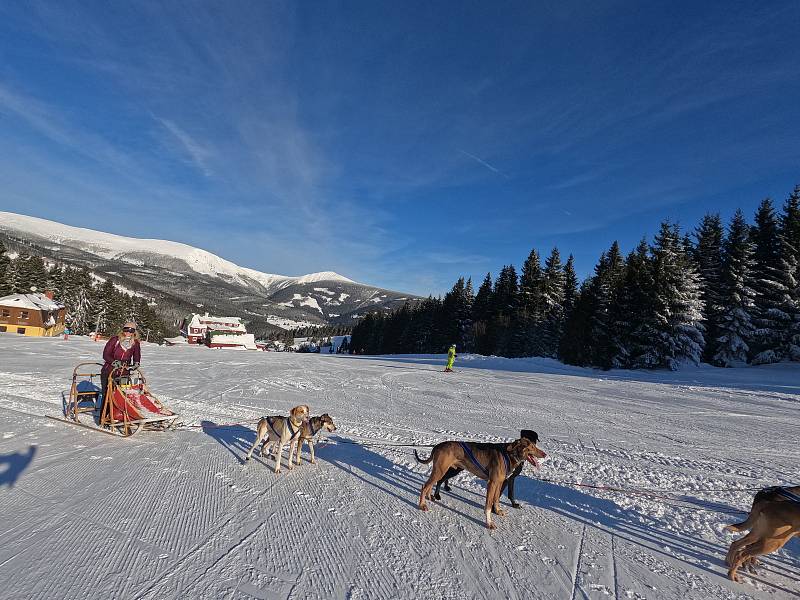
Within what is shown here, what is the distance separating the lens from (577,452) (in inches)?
304

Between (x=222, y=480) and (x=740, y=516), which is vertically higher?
(x=740, y=516)

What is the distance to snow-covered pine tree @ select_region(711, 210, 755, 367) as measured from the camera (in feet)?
94.7

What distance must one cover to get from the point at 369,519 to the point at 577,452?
4991 millimetres

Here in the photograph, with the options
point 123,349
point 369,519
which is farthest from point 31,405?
point 369,519

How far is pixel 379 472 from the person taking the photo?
244 inches

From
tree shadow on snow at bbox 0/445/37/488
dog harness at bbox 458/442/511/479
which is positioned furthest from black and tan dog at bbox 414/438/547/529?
tree shadow on snow at bbox 0/445/37/488

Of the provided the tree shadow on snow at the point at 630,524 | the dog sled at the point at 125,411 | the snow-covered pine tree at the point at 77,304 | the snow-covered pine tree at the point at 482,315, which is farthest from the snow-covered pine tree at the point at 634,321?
the snow-covered pine tree at the point at 77,304

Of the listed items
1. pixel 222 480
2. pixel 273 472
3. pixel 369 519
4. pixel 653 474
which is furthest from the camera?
pixel 653 474

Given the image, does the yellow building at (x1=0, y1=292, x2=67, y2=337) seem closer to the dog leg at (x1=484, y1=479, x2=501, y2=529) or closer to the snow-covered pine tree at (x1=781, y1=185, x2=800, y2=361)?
the dog leg at (x1=484, y1=479, x2=501, y2=529)

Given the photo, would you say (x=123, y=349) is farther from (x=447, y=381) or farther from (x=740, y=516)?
(x=447, y=381)

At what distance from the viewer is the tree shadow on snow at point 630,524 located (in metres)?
4.12

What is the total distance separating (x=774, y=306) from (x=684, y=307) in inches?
289

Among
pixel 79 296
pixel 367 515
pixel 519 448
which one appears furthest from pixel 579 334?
pixel 79 296

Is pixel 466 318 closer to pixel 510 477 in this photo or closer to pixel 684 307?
pixel 684 307
